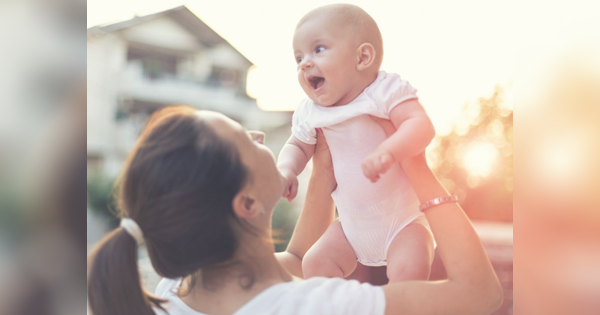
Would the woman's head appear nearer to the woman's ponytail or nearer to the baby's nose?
the woman's ponytail

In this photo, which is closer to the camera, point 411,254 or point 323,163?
point 411,254

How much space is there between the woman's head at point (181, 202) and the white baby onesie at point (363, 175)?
0.51 feet

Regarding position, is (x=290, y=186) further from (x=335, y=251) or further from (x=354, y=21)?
(x=354, y=21)

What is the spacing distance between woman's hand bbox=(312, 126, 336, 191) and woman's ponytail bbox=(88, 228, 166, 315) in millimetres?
331

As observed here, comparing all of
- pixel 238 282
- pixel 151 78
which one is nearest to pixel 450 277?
pixel 238 282

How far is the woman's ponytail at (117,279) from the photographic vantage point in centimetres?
78

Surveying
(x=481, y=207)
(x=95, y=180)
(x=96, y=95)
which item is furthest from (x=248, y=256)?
(x=96, y=95)

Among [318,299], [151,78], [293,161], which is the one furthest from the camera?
[151,78]

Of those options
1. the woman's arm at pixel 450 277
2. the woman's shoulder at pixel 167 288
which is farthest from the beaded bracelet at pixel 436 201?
the woman's shoulder at pixel 167 288

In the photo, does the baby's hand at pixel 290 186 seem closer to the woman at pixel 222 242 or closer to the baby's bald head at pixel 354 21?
the woman at pixel 222 242

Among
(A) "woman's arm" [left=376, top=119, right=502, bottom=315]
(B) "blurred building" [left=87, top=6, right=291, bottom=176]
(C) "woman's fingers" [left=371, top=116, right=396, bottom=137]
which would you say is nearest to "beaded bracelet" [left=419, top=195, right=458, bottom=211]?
(A) "woman's arm" [left=376, top=119, right=502, bottom=315]

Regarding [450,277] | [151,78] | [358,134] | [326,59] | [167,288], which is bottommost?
[151,78]

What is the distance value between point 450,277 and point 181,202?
0.36 meters

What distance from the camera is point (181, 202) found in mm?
773
